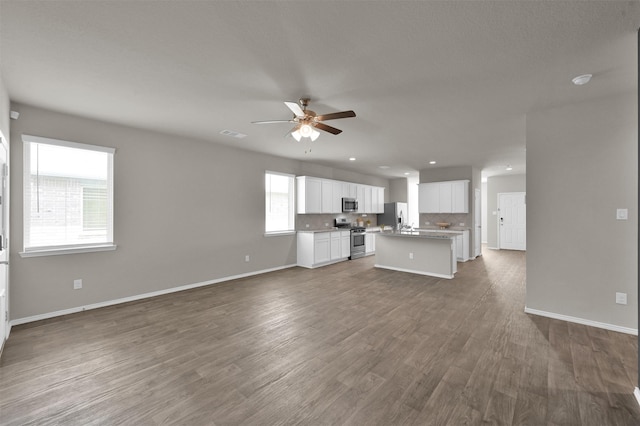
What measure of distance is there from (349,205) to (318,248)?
2132mm

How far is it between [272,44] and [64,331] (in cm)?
387

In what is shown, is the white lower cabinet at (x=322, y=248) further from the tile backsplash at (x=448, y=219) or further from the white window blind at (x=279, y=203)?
the tile backsplash at (x=448, y=219)

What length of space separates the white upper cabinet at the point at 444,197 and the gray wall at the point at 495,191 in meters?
3.24

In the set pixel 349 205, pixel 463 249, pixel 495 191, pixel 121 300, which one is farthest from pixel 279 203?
pixel 495 191


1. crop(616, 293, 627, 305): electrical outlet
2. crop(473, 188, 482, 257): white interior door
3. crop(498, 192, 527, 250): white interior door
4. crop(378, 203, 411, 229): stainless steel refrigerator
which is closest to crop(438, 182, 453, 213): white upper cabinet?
crop(473, 188, 482, 257): white interior door

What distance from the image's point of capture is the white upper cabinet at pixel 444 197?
7.74 meters

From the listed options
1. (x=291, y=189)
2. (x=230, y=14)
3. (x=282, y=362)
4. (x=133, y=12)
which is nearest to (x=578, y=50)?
(x=230, y=14)

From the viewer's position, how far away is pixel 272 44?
220cm

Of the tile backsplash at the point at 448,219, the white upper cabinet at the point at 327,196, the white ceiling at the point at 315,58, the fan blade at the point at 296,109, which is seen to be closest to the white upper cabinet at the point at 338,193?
the white upper cabinet at the point at 327,196

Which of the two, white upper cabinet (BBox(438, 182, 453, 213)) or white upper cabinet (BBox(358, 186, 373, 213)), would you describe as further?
white upper cabinet (BBox(358, 186, 373, 213))

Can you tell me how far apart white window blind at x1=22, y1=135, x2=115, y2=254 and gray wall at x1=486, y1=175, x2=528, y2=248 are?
11135 millimetres

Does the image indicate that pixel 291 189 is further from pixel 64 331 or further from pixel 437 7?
pixel 437 7

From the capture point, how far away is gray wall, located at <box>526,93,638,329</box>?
10.2 ft

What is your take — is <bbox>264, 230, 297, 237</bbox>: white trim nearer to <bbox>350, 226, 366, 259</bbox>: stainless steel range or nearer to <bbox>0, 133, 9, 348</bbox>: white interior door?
<bbox>350, 226, 366, 259</bbox>: stainless steel range
